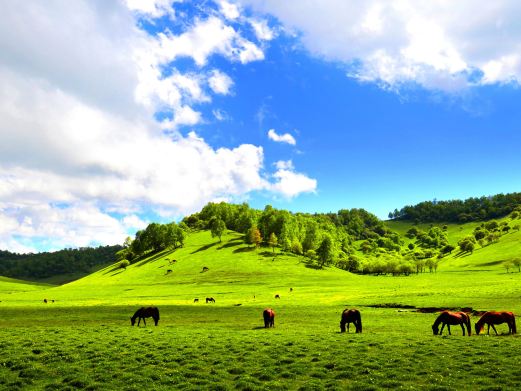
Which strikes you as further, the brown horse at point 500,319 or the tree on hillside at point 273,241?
the tree on hillside at point 273,241

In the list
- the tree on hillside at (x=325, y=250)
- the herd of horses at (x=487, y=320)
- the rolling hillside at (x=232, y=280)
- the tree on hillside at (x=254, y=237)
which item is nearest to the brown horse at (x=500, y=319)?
the herd of horses at (x=487, y=320)

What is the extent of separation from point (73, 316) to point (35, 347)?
86.6ft

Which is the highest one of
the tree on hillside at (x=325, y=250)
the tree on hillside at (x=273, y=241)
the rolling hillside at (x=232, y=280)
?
the tree on hillside at (x=273, y=241)

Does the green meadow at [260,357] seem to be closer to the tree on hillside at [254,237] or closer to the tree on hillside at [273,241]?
the tree on hillside at [254,237]

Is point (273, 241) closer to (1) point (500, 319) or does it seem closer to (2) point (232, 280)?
(2) point (232, 280)

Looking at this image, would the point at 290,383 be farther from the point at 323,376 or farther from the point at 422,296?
the point at 422,296

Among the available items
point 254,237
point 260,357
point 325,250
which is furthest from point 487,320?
point 254,237

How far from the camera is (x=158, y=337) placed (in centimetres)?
3155

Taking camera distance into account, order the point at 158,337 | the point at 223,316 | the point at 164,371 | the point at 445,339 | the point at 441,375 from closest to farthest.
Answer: the point at 441,375
the point at 164,371
the point at 445,339
the point at 158,337
the point at 223,316

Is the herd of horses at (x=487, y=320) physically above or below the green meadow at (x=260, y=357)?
above

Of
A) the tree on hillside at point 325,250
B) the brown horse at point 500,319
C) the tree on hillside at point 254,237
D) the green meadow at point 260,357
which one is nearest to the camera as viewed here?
the green meadow at point 260,357

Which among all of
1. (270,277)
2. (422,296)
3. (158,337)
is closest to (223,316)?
(158,337)

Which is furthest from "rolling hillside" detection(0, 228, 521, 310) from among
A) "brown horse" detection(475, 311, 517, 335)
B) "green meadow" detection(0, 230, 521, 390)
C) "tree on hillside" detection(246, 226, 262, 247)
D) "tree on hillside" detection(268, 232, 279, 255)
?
"brown horse" detection(475, 311, 517, 335)

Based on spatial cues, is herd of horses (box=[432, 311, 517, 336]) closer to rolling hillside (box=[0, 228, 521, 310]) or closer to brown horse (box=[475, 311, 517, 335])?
brown horse (box=[475, 311, 517, 335])
